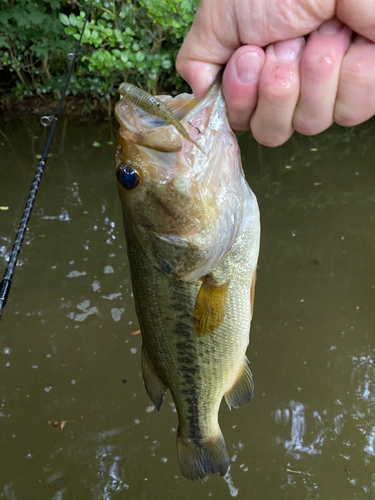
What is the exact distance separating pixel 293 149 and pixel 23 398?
3.62m

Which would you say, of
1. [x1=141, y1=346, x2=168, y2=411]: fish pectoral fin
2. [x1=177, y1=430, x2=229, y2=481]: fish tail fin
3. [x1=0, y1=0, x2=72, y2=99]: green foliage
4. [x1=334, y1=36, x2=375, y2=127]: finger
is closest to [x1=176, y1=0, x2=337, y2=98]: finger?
[x1=334, y1=36, x2=375, y2=127]: finger

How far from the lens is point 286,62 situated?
33.1 inches

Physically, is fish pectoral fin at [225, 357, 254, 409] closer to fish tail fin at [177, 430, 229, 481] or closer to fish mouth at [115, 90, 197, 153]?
fish tail fin at [177, 430, 229, 481]

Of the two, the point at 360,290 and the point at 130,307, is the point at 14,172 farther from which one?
the point at 360,290

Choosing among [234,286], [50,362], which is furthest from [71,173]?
[234,286]

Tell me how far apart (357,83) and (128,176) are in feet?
1.90

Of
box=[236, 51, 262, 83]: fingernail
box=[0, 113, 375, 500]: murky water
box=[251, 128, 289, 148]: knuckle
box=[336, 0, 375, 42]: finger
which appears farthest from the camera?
box=[0, 113, 375, 500]: murky water

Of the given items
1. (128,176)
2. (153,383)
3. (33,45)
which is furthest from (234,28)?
(33,45)

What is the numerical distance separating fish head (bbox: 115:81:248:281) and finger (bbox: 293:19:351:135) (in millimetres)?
205

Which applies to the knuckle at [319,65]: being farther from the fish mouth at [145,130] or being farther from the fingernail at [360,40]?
the fish mouth at [145,130]

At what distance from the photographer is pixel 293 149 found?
4164mm

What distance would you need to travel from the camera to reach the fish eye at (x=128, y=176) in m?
0.91

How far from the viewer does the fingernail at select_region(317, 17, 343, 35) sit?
81 centimetres

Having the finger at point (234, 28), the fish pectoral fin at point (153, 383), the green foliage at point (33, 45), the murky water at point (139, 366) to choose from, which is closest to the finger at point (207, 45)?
the finger at point (234, 28)
